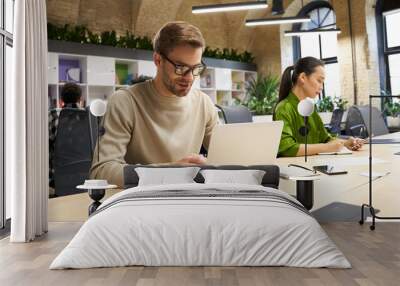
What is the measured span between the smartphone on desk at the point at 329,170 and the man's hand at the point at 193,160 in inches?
29.6

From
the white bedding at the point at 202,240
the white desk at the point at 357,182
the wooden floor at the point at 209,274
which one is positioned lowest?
the wooden floor at the point at 209,274

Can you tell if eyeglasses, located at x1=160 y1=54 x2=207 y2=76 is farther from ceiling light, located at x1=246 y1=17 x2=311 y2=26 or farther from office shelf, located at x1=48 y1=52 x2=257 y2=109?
ceiling light, located at x1=246 y1=17 x2=311 y2=26

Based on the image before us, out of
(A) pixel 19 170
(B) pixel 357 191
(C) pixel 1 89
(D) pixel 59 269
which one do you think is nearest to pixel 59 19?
(C) pixel 1 89

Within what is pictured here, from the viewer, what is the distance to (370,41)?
3.99 meters

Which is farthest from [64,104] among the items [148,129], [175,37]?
[175,37]

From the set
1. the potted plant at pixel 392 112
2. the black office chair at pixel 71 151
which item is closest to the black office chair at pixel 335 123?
the potted plant at pixel 392 112

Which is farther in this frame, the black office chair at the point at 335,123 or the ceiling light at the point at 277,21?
the ceiling light at the point at 277,21

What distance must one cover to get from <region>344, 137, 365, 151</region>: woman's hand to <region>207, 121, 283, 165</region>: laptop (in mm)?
684

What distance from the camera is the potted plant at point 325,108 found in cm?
381

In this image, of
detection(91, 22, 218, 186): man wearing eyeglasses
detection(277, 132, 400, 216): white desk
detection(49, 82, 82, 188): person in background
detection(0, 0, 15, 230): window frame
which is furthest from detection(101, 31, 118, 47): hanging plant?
detection(277, 132, 400, 216): white desk

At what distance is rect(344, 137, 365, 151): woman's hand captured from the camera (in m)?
3.71

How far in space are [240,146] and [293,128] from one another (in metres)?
0.52

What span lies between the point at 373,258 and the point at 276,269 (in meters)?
0.62

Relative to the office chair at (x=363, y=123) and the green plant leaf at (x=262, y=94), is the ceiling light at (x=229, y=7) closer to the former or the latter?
the green plant leaf at (x=262, y=94)
